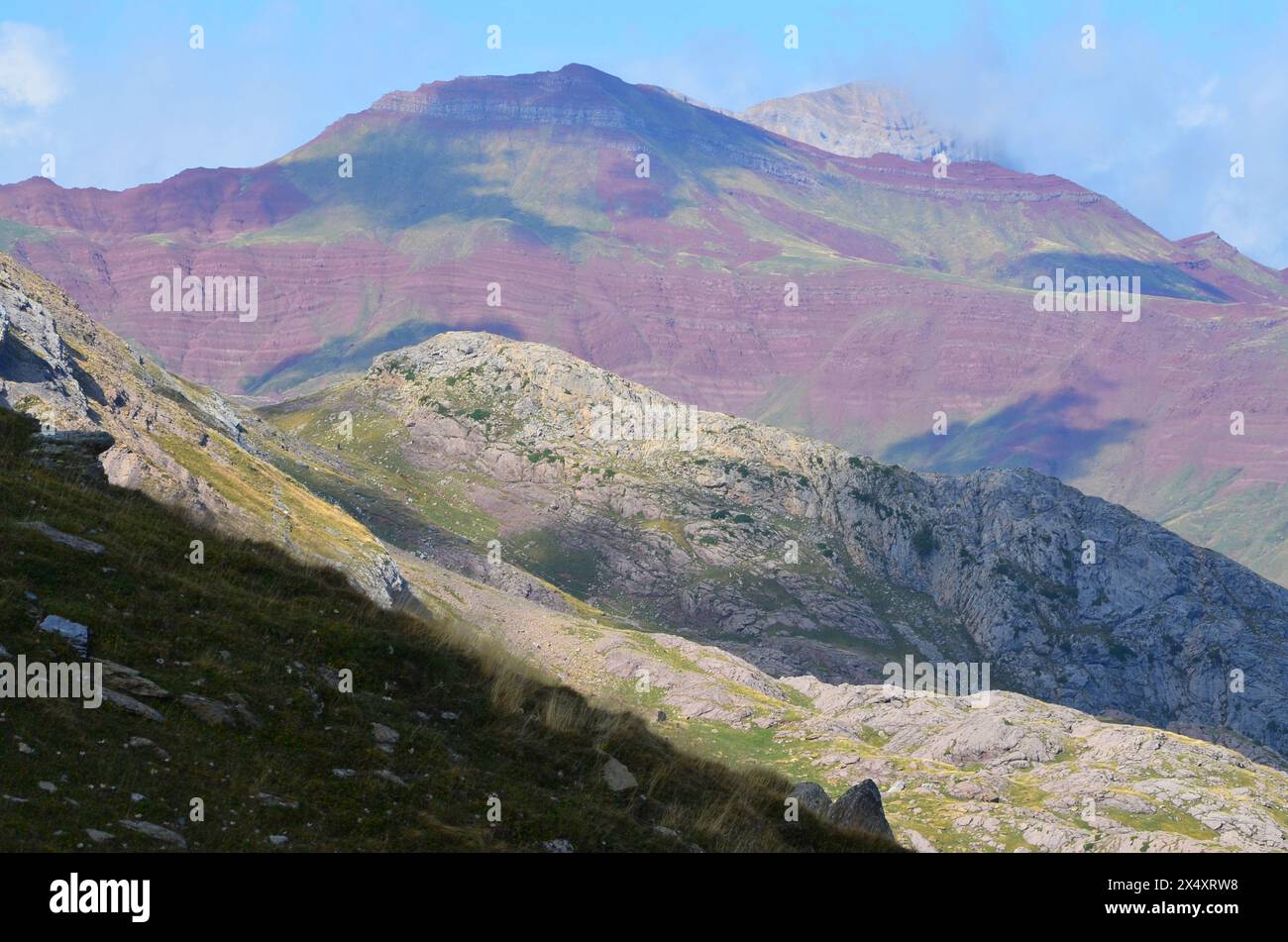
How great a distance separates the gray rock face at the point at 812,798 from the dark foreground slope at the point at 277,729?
1.59 meters

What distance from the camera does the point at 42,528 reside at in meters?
21.4

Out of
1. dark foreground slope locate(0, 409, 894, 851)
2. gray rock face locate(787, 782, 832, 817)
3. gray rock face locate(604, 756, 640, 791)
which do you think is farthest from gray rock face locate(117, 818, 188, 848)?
gray rock face locate(787, 782, 832, 817)

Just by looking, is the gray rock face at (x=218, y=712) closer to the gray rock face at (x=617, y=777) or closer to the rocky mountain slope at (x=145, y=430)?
the gray rock face at (x=617, y=777)

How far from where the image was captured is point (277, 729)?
18.2 m

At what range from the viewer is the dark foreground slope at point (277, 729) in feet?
51.1

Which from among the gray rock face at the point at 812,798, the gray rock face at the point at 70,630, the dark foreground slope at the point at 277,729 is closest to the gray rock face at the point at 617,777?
the dark foreground slope at the point at 277,729

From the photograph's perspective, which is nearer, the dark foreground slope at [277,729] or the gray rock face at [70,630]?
the dark foreground slope at [277,729]

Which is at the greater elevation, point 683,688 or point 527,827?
point 527,827

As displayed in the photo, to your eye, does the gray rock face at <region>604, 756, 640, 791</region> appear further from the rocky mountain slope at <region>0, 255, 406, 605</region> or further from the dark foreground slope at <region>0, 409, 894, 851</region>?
the rocky mountain slope at <region>0, 255, 406, 605</region>

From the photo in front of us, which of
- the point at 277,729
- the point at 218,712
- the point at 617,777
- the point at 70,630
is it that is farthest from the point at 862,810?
the point at 70,630

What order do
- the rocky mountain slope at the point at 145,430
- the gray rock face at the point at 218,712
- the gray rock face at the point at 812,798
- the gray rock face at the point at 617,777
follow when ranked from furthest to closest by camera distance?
the rocky mountain slope at the point at 145,430 < the gray rock face at the point at 812,798 < the gray rock face at the point at 617,777 < the gray rock face at the point at 218,712
